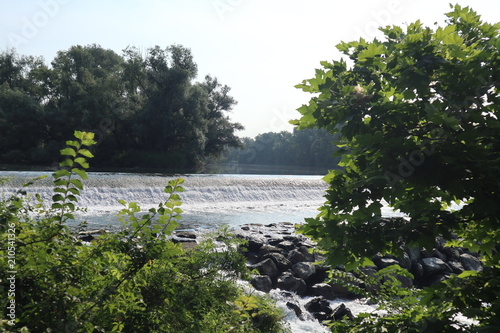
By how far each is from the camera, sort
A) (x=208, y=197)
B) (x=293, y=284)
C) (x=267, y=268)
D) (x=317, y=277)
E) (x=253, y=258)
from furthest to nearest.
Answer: (x=208, y=197) → (x=253, y=258) → (x=317, y=277) → (x=267, y=268) → (x=293, y=284)

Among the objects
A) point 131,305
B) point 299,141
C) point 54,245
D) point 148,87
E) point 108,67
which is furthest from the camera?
point 299,141

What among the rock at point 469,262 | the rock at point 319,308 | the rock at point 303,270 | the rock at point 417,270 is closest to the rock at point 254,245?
the rock at point 303,270

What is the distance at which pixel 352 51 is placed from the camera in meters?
2.66

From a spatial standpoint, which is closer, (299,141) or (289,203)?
(289,203)

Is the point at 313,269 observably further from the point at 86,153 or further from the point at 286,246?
the point at 86,153

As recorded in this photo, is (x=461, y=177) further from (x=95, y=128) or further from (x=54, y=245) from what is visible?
(x=95, y=128)

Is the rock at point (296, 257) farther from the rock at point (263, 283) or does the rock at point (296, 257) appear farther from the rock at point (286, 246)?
the rock at point (263, 283)

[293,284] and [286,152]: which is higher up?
[286,152]

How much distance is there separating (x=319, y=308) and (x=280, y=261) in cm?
215

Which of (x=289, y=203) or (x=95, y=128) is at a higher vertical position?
(x=95, y=128)

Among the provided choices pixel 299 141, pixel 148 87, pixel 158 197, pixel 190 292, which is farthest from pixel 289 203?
pixel 299 141

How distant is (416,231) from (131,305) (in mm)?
1756

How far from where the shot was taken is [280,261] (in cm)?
950

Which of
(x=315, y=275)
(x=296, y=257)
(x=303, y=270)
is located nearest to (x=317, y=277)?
(x=315, y=275)
